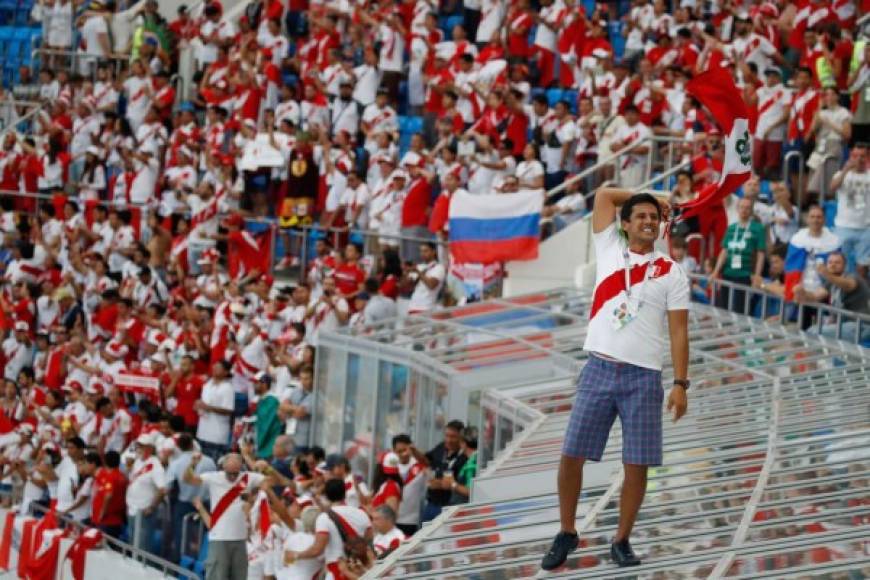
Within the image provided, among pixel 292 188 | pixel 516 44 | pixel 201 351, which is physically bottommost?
pixel 201 351

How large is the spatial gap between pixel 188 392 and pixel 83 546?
2435 millimetres

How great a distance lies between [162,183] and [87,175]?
1537 mm

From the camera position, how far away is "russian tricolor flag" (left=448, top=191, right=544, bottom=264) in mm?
19484

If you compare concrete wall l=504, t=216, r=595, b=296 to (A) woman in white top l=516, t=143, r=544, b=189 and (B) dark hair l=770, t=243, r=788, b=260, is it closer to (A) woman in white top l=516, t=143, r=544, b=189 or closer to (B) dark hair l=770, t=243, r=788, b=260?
(A) woman in white top l=516, t=143, r=544, b=189

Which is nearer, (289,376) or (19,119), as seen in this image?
(289,376)

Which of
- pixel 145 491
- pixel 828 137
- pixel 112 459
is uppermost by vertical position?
pixel 828 137

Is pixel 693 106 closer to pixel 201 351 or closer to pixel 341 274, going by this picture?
pixel 341 274

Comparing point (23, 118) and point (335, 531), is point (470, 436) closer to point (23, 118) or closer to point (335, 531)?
point (335, 531)

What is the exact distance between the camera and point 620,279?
8188 mm

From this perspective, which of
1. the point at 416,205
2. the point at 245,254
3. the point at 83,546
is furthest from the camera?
the point at 245,254

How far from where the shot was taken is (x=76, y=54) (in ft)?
96.6

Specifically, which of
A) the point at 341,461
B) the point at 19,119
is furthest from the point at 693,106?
the point at 19,119

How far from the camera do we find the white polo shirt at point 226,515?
50.5ft

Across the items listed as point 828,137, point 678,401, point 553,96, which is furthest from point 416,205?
point 678,401
